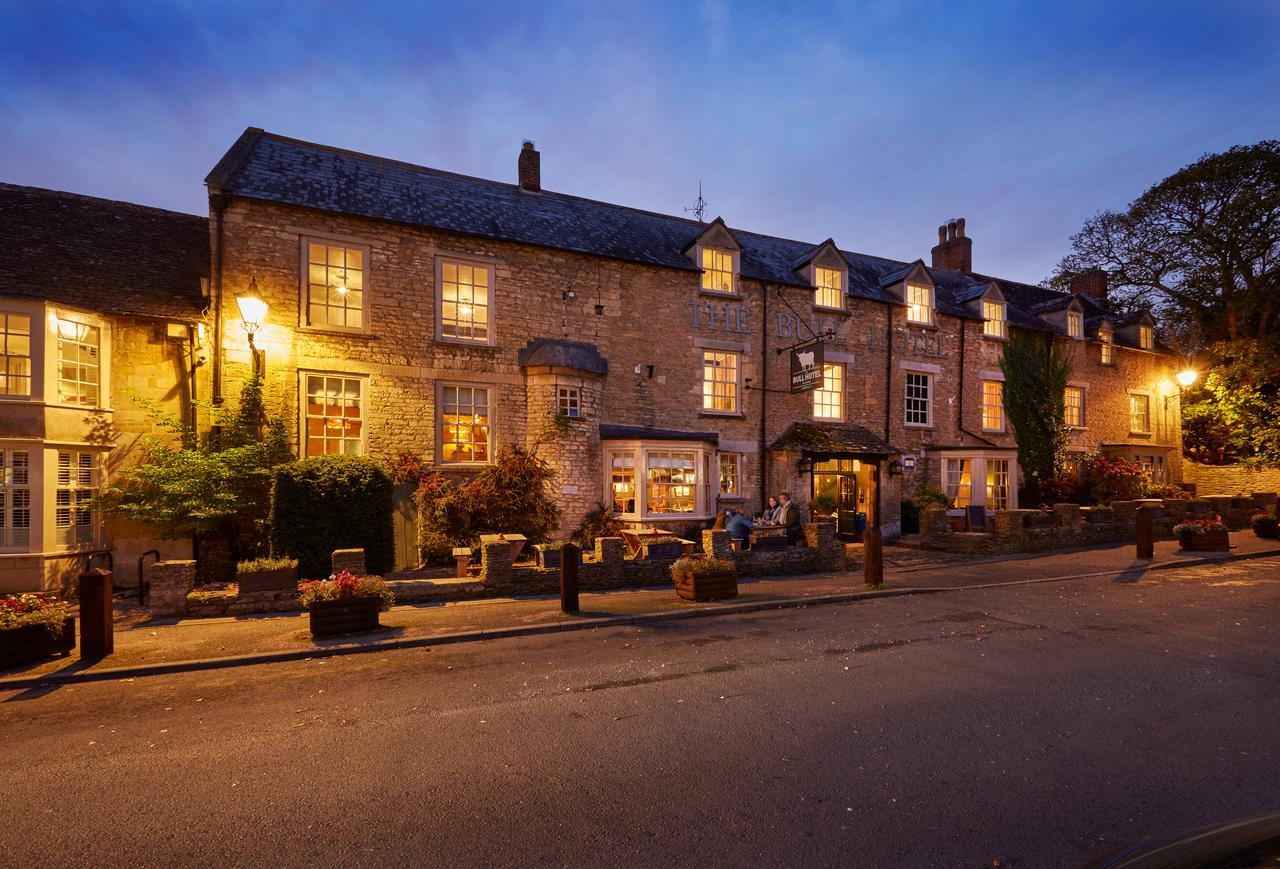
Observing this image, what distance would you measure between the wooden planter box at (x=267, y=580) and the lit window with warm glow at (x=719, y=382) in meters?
11.9

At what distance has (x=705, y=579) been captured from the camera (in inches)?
437

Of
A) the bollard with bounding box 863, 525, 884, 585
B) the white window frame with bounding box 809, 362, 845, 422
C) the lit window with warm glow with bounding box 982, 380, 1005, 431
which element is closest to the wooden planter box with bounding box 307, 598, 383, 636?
the bollard with bounding box 863, 525, 884, 585

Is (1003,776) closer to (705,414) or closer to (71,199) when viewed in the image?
(705,414)

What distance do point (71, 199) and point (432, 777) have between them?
1824cm

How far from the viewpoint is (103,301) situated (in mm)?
12812

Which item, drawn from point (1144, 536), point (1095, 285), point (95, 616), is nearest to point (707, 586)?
point (95, 616)

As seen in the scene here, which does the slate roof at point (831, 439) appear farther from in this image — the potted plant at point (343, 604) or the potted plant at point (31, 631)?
the potted plant at point (31, 631)

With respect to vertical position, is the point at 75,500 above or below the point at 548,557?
above

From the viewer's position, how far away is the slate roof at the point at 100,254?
1266cm

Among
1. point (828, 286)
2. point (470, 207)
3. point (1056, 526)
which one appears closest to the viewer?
point (470, 207)

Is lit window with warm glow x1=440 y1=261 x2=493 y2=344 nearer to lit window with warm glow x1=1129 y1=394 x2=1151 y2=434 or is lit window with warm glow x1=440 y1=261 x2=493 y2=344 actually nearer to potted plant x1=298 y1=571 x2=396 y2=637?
potted plant x1=298 y1=571 x2=396 y2=637

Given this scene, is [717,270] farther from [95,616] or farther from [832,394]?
[95,616]

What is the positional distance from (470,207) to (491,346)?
161 inches

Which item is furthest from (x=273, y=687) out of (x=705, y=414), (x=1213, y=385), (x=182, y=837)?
(x=1213, y=385)
